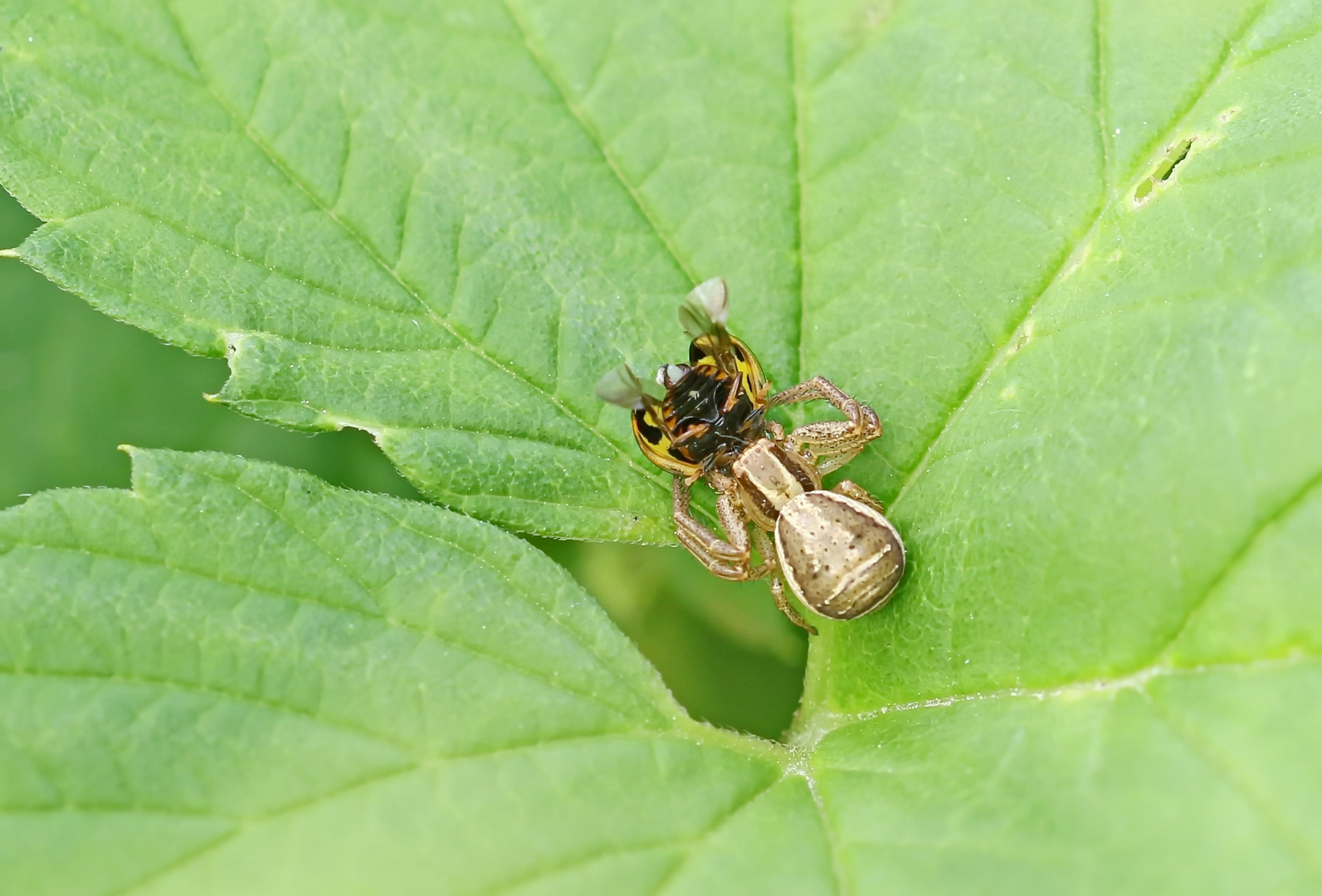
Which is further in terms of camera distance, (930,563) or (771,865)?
(930,563)

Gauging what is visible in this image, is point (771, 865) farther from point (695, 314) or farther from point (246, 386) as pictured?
point (246, 386)

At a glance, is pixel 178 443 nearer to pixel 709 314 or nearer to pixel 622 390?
pixel 622 390

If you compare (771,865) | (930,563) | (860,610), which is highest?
(930,563)

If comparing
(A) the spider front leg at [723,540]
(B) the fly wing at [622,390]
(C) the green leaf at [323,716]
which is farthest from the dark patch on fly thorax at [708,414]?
(C) the green leaf at [323,716]

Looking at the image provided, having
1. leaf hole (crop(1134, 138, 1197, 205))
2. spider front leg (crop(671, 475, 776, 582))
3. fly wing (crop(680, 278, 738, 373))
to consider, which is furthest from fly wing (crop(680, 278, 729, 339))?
leaf hole (crop(1134, 138, 1197, 205))

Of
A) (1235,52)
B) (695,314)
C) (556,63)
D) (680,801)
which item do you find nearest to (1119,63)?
(1235,52)

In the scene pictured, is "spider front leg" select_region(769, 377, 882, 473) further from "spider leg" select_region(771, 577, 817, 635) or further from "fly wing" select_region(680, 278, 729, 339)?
"spider leg" select_region(771, 577, 817, 635)
